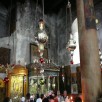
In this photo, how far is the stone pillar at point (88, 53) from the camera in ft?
10.3

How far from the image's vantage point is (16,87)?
1041cm

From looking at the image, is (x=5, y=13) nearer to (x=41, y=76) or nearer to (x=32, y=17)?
(x=32, y=17)

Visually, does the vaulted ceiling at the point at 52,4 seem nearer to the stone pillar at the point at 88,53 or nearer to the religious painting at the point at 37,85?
the religious painting at the point at 37,85

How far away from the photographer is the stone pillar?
3.15 m

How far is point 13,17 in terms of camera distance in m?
12.2

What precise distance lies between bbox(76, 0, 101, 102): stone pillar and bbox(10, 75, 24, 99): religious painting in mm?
7522

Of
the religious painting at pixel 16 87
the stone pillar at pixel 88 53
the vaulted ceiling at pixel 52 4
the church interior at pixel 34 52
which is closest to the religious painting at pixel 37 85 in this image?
the church interior at pixel 34 52

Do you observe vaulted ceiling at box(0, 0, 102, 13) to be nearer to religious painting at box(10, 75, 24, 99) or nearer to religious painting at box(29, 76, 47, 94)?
religious painting at box(10, 75, 24, 99)

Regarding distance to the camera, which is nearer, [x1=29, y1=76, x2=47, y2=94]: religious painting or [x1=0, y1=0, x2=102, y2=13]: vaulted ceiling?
[x1=29, y1=76, x2=47, y2=94]: religious painting

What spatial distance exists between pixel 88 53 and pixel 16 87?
7.80m

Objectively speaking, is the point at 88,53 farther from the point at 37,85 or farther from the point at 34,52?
the point at 34,52

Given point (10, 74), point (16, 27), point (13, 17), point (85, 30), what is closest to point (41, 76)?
point (10, 74)

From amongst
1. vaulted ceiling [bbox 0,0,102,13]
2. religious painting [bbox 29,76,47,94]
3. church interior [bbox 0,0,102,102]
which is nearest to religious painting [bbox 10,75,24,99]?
church interior [bbox 0,0,102,102]

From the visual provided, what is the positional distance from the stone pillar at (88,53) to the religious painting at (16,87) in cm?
752
